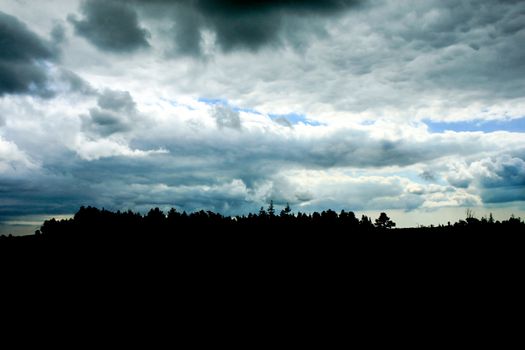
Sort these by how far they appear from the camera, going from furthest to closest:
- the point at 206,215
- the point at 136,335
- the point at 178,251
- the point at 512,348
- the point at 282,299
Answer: the point at 206,215 → the point at 178,251 → the point at 282,299 → the point at 136,335 → the point at 512,348

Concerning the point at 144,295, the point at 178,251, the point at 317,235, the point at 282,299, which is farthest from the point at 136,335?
the point at 317,235

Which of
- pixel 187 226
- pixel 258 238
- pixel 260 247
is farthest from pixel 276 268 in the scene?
pixel 187 226

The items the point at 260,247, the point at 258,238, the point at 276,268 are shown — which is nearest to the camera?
the point at 276,268

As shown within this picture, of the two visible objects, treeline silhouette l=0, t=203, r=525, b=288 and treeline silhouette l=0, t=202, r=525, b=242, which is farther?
treeline silhouette l=0, t=202, r=525, b=242

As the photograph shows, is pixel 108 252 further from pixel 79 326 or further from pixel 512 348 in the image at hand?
pixel 512 348

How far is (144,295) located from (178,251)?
15577mm

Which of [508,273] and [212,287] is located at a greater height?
[508,273]

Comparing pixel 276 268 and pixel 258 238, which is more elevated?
pixel 258 238

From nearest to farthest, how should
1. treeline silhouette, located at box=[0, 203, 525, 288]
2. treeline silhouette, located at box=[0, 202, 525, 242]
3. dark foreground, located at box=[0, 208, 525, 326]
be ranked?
1. dark foreground, located at box=[0, 208, 525, 326]
2. treeline silhouette, located at box=[0, 203, 525, 288]
3. treeline silhouette, located at box=[0, 202, 525, 242]

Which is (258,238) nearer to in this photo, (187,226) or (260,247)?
(260,247)

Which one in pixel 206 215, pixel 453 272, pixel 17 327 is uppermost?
pixel 206 215

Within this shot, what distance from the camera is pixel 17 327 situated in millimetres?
45906

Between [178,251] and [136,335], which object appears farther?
[178,251]

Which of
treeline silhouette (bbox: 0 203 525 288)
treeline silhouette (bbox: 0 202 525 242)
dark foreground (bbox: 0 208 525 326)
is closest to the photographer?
dark foreground (bbox: 0 208 525 326)
